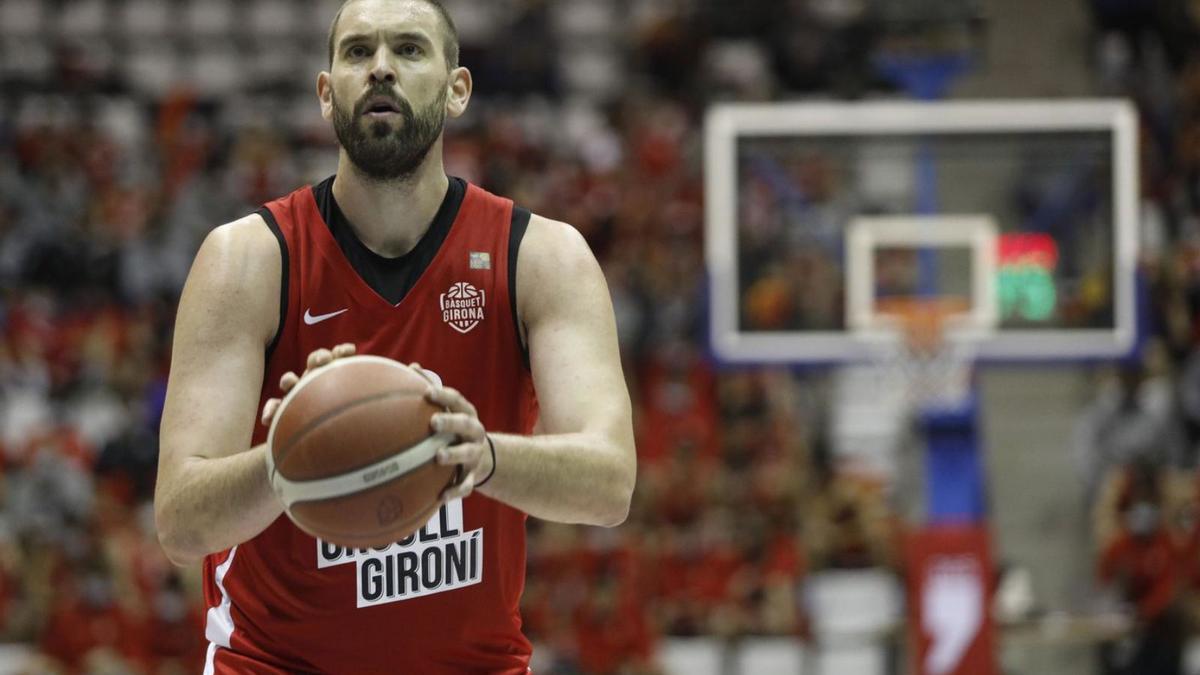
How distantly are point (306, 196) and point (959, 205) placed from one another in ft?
25.8

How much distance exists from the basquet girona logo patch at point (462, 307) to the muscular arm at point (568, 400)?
0.10 m

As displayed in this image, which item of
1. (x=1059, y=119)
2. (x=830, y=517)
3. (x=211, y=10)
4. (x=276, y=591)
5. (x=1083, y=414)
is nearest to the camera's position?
(x=276, y=591)

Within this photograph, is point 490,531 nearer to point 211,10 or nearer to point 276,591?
point 276,591

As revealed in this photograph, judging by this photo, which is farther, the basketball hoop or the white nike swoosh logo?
the basketball hoop

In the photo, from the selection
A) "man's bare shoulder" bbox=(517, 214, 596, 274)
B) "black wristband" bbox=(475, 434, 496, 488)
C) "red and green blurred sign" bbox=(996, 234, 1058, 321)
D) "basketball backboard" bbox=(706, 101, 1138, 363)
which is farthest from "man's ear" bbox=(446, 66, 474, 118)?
"red and green blurred sign" bbox=(996, 234, 1058, 321)

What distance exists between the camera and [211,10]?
17438 mm

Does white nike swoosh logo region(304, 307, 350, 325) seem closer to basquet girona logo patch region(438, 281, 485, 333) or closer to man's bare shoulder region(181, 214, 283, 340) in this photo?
man's bare shoulder region(181, 214, 283, 340)

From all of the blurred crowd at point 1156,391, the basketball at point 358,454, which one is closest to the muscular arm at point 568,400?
the basketball at point 358,454

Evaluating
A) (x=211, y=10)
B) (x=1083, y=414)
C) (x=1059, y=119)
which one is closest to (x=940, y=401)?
(x=1059, y=119)

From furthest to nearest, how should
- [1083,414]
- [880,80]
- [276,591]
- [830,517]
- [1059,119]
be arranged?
[880,80] → [1083,414] → [830,517] → [1059,119] → [276,591]

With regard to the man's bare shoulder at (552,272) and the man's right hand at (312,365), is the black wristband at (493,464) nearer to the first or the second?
the man's right hand at (312,365)

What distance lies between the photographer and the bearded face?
142 inches

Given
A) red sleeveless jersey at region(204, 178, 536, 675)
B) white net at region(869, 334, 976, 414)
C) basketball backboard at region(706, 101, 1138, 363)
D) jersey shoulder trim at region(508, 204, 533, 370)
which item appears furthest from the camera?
white net at region(869, 334, 976, 414)

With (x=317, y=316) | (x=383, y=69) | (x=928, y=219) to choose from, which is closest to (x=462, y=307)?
(x=317, y=316)
